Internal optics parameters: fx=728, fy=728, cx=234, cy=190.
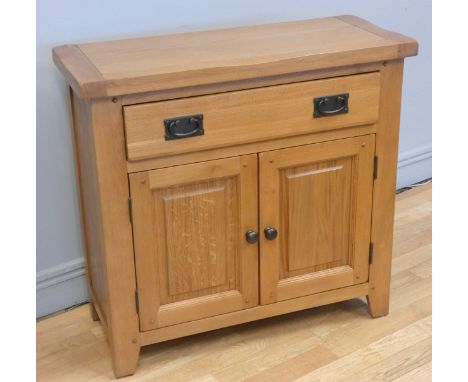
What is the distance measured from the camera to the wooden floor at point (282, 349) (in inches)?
69.8

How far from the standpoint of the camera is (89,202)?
1.79 metres

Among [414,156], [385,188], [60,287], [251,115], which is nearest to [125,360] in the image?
[60,287]

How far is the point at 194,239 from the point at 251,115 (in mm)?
322

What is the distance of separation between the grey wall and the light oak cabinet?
0.10m

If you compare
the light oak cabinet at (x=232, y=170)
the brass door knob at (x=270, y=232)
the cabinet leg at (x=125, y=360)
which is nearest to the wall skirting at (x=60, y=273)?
the light oak cabinet at (x=232, y=170)

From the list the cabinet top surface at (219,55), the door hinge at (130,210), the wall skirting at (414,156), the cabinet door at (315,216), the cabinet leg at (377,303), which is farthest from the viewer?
the wall skirting at (414,156)

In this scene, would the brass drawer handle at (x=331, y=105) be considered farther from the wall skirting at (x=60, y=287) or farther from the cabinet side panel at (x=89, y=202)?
the wall skirting at (x=60, y=287)

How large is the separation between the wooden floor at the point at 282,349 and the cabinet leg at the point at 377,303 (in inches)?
0.7

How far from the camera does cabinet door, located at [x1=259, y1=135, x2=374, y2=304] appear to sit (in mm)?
1726

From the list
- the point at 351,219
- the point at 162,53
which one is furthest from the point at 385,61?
the point at 162,53

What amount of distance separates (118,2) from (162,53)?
29 centimetres

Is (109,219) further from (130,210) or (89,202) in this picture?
(89,202)

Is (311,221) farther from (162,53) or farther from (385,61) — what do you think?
(162,53)

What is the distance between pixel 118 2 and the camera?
1865 mm
